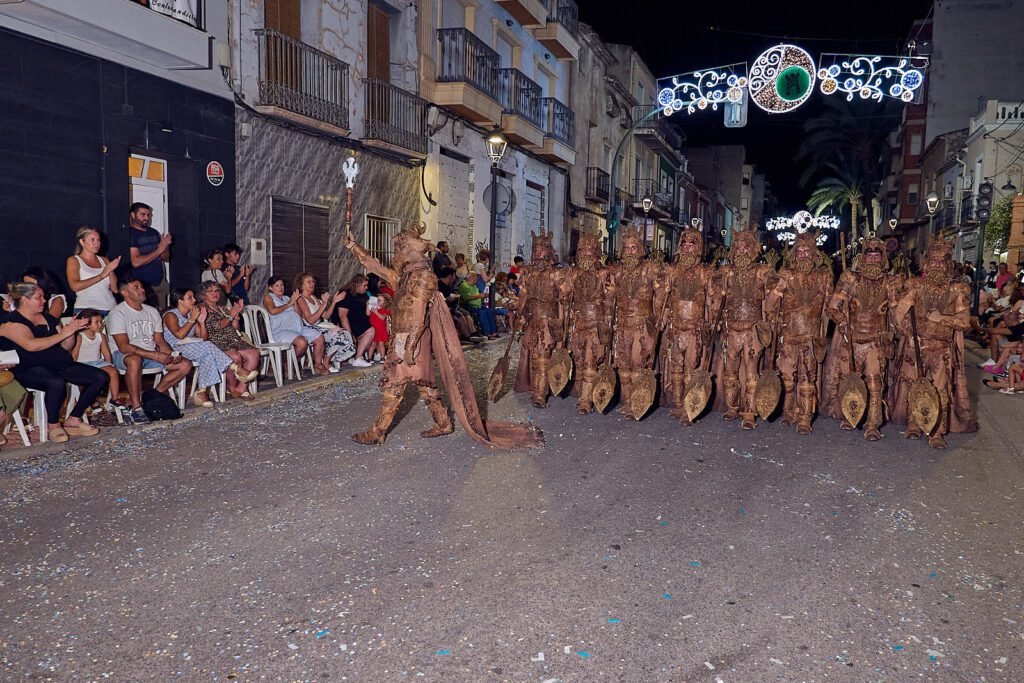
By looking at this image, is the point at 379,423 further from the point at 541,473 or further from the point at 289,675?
the point at 289,675

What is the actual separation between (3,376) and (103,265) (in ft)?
8.15

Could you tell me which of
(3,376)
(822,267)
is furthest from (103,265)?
(822,267)

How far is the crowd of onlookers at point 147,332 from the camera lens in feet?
22.5

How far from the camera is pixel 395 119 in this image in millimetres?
17219

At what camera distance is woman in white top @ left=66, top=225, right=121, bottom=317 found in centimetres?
832

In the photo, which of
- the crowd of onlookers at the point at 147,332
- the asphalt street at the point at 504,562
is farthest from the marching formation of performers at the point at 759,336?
the crowd of onlookers at the point at 147,332

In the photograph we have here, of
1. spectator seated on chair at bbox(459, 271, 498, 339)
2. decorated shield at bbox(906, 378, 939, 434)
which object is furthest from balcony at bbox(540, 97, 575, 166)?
decorated shield at bbox(906, 378, 939, 434)

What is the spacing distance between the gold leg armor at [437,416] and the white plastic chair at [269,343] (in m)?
3.28

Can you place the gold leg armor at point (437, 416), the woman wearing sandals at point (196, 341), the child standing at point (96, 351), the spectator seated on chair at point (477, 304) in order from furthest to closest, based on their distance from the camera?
the spectator seated on chair at point (477, 304), the woman wearing sandals at point (196, 341), the child standing at point (96, 351), the gold leg armor at point (437, 416)

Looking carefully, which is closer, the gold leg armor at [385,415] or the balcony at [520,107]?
the gold leg armor at [385,415]

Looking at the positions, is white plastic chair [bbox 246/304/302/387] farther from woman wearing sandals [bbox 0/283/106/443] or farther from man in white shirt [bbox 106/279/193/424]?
woman wearing sandals [bbox 0/283/106/443]

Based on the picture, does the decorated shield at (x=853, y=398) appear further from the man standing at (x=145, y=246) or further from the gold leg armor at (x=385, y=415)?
the man standing at (x=145, y=246)

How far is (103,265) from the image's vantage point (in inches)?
341

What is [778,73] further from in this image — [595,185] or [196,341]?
[595,185]
